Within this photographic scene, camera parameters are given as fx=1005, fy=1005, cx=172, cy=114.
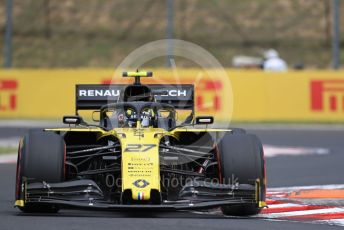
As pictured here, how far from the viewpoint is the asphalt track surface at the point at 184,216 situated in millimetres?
9938

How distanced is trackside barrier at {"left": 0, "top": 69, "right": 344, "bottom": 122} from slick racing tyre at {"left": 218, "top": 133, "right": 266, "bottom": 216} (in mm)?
17381

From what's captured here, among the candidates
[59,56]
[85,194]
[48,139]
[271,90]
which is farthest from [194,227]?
[59,56]

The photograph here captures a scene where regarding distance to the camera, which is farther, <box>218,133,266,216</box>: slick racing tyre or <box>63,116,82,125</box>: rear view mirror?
<box>63,116,82,125</box>: rear view mirror

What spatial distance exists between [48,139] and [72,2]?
90.9ft

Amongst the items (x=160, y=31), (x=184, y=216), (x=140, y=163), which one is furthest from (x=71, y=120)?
Result: (x=160, y=31)

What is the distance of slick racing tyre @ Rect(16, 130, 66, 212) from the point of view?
424 inches

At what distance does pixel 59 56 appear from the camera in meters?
36.1

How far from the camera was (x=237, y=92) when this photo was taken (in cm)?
2939

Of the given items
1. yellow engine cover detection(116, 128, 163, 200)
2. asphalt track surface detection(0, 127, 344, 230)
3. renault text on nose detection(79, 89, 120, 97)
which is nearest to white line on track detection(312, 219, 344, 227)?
asphalt track surface detection(0, 127, 344, 230)

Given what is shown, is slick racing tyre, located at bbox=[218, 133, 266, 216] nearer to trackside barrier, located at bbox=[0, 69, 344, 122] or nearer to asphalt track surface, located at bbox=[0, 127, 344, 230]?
asphalt track surface, located at bbox=[0, 127, 344, 230]

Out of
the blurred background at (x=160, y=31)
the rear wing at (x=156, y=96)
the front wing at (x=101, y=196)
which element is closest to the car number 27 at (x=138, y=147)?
the front wing at (x=101, y=196)

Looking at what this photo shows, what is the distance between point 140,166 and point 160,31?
26.7 metres

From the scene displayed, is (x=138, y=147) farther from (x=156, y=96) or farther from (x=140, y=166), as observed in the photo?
(x=156, y=96)

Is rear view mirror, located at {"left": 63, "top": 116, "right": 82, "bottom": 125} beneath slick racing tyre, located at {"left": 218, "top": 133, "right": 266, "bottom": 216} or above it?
above
